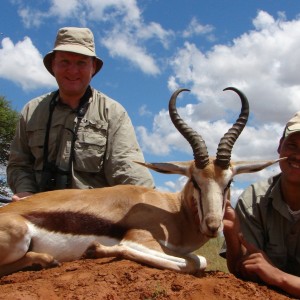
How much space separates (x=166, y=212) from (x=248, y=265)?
104 cm

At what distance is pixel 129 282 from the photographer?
4383 millimetres

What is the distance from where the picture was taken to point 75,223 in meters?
5.23

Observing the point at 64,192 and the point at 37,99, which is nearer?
the point at 64,192

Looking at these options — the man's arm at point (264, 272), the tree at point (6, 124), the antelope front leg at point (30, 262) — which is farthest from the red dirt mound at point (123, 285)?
the tree at point (6, 124)

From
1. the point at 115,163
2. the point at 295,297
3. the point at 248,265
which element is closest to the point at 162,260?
the point at 248,265

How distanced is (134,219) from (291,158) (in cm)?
174

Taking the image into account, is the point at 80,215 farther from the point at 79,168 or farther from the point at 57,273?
the point at 79,168

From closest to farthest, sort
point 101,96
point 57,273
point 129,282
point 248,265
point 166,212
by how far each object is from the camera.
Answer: point 129,282 < point 57,273 < point 248,265 < point 166,212 < point 101,96

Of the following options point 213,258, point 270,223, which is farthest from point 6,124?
point 270,223

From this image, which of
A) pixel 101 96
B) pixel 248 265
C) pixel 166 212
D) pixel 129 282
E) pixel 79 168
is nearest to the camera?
pixel 129 282

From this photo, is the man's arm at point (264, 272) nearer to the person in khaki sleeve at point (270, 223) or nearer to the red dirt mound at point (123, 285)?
the person in khaki sleeve at point (270, 223)

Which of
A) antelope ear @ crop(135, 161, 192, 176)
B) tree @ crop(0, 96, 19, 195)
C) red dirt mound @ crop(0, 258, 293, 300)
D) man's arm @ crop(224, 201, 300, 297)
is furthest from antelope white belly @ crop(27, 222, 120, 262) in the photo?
tree @ crop(0, 96, 19, 195)

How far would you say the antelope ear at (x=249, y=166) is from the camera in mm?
5582

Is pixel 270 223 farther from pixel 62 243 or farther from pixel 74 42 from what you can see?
pixel 74 42
